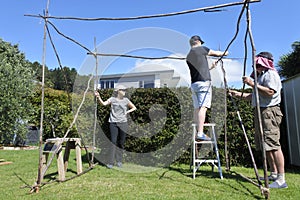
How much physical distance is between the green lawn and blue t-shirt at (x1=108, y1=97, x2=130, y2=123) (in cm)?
92

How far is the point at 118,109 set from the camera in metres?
4.55

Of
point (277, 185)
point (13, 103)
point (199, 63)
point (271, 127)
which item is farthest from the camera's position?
point (13, 103)

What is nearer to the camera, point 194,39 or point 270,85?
point 270,85

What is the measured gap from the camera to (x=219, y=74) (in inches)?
171

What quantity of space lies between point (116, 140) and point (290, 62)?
588 centimetres

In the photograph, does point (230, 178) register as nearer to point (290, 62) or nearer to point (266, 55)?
point (266, 55)

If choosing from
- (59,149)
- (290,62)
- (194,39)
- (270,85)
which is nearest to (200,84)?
(194,39)

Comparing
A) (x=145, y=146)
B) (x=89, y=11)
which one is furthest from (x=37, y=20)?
(x=145, y=146)

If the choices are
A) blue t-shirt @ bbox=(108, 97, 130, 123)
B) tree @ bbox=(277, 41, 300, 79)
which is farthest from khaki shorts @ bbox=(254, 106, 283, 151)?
tree @ bbox=(277, 41, 300, 79)

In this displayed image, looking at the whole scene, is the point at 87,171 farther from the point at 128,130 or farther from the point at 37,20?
the point at 37,20

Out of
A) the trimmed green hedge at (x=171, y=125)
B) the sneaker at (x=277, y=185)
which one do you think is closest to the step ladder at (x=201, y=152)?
the trimmed green hedge at (x=171, y=125)

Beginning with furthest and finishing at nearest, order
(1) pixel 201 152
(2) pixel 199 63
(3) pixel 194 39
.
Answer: (1) pixel 201 152 → (3) pixel 194 39 → (2) pixel 199 63

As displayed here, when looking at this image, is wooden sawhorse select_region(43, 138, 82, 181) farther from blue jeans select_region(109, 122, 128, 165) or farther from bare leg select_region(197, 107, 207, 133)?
bare leg select_region(197, 107, 207, 133)

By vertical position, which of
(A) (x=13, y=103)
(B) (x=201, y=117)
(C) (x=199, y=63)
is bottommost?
(B) (x=201, y=117)
